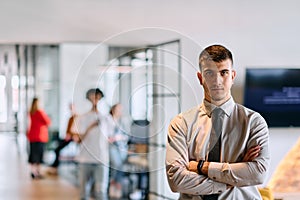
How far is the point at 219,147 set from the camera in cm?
228

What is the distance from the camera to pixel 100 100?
339 cm

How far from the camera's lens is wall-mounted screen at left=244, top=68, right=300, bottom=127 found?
19.2 feet

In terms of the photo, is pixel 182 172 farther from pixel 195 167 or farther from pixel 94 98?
pixel 94 98

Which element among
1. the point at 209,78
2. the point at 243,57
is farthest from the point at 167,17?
the point at 209,78

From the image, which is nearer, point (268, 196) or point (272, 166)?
point (268, 196)

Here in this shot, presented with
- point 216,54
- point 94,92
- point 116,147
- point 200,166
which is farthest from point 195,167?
point 116,147

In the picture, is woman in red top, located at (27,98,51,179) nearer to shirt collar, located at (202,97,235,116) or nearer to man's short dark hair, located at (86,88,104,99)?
A: man's short dark hair, located at (86,88,104,99)

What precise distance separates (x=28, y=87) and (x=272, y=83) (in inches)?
113

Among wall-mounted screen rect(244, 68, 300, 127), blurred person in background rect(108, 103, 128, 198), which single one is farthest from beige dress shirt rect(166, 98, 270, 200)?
wall-mounted screen rect(244, 68, 300, 127)

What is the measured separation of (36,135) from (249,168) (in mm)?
3989

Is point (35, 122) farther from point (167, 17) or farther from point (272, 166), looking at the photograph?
point (272, 166)

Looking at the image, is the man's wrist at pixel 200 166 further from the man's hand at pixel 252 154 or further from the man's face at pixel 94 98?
the man's face at pixel 94 98

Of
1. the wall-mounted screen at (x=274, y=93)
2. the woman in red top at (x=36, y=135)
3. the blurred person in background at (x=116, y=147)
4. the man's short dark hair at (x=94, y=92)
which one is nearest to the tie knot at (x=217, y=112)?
the blurred person in background at (x=116, y=147)

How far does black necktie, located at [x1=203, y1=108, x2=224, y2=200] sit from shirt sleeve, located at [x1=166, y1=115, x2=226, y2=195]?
5 cm
